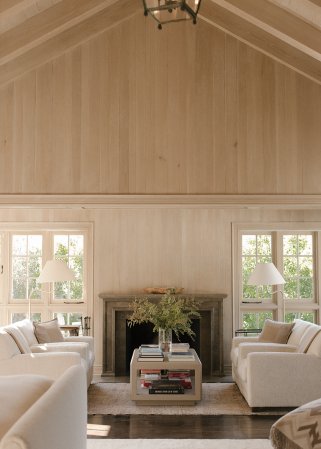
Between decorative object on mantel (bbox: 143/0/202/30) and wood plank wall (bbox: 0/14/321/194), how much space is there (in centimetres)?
→ 283

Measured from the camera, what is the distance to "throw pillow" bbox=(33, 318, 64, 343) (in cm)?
665

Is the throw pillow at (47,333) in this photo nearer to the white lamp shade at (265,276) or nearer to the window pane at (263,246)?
the white lamp shade at (265,276)

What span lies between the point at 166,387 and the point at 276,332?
1494mm

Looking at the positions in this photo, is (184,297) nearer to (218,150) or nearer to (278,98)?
(218,150)

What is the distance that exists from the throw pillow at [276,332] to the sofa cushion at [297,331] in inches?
2.3

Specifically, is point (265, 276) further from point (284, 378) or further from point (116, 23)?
point (116, 23)


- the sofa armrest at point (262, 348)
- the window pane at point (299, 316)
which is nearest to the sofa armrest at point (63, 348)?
the sofa armrest at point (262, 348)

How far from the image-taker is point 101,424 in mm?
5348

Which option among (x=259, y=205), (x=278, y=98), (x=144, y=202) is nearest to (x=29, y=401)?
(x=144, y=202)

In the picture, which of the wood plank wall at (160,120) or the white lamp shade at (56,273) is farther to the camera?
the white lamp shade at (56,273)

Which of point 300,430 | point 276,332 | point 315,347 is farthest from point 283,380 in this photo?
point 300,430

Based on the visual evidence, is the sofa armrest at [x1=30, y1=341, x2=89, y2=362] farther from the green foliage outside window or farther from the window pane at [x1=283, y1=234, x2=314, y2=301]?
the window pane at [x1=283, y1=234, x2=314, y2=301]

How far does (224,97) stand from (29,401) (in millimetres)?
4713

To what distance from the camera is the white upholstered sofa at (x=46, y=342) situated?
5.98 metres
